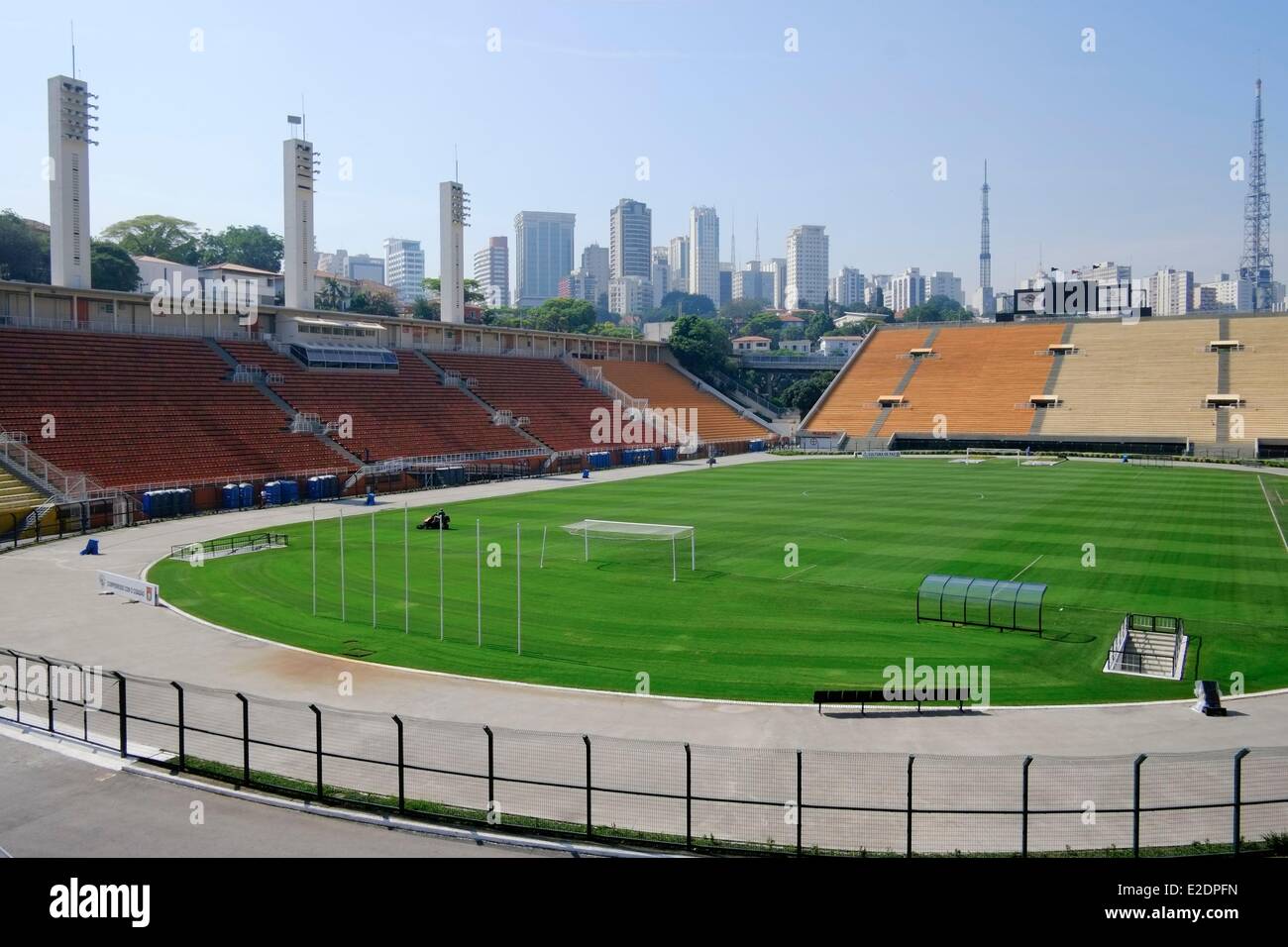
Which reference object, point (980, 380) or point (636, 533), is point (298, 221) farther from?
point (980, 380)

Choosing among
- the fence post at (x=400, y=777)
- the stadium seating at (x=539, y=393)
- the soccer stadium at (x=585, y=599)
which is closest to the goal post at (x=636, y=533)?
the soccer stadium at (x=585, y=599)

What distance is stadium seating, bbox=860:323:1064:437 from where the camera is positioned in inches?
3728

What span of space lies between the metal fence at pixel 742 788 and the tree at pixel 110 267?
96804mm

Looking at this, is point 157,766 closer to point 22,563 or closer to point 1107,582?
point 22,563

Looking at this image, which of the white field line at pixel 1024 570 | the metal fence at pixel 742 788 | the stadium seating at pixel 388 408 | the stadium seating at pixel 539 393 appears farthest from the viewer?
the stadium seating at pixel 539 393

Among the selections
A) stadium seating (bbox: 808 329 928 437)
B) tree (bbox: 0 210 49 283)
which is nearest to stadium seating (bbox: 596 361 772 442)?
stadium seating (bbox: 808 329 928 437)

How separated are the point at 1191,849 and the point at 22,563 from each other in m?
37.3

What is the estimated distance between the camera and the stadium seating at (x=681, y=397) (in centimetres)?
9831

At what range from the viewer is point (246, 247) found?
150 meters

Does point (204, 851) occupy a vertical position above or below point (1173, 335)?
below

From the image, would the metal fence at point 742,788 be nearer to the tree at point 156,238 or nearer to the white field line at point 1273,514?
the white field line at point 1273,514
